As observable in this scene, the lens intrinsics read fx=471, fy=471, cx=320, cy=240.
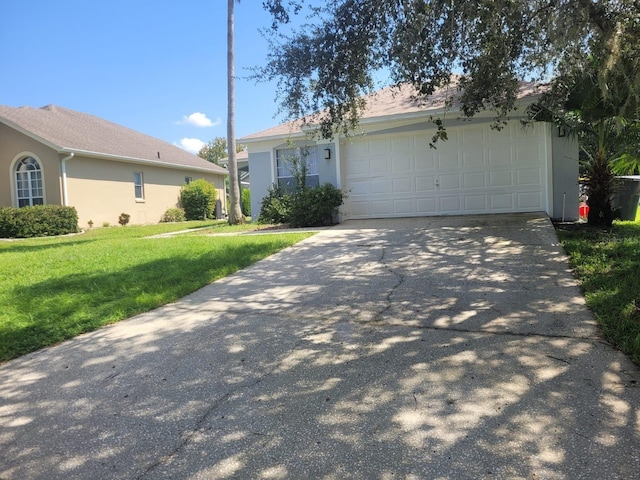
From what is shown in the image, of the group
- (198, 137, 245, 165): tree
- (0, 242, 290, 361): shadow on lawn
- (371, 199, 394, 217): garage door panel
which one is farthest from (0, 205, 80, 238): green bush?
(198, 137, 245, 165): tree

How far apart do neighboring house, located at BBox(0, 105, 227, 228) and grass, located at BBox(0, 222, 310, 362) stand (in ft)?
29.7

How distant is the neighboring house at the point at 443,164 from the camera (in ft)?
38.3

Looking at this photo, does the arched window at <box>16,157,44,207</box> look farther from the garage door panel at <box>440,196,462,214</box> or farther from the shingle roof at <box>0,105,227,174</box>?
the garage door panel at <box>440,196,462,214</box>

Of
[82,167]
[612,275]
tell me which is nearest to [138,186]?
[82,167]

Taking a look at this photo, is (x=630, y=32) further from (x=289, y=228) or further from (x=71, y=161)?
(x=71, y=161)

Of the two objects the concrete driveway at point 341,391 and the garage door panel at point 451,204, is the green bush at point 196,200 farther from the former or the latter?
the concrete driveway at point 341,391

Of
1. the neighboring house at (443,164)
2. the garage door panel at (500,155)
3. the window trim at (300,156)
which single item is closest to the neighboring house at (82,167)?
the window trim at (300,156)

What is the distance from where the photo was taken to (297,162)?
14.5 meters

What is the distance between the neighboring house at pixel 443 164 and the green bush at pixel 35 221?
29.6 feet

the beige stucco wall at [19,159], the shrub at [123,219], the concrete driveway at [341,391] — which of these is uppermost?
the beige stucco wall at [19,159]

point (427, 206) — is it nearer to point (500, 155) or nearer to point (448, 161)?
point (448, 161)

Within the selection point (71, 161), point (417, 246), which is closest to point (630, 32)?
point (417, 246)

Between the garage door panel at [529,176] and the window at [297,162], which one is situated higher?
the window at [297,162]

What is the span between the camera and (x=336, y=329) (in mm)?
4711
